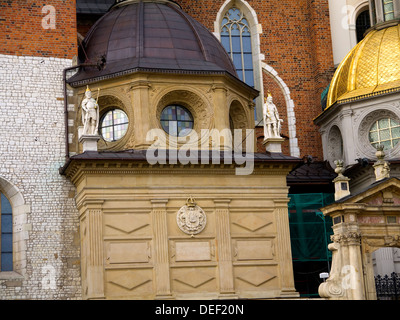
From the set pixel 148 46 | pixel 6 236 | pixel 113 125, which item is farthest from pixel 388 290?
pixel 6 236

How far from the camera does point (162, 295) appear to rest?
23828 millimetres

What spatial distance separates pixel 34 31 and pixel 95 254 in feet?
24.7

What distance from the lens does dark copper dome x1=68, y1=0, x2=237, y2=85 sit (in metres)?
26.4

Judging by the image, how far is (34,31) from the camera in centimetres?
2652

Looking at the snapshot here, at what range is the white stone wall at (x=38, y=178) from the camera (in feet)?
80.8

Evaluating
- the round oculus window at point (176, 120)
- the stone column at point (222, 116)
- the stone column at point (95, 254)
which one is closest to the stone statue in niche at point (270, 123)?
the stone column at point (222, 116)

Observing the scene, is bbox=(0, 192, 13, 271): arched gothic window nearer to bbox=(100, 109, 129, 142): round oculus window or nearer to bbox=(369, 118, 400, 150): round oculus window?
bbox=(100, 109, 129, 142): round oculus window

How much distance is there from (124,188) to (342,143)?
33.1 ft

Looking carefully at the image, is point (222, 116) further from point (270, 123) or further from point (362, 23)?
point (362, 23)

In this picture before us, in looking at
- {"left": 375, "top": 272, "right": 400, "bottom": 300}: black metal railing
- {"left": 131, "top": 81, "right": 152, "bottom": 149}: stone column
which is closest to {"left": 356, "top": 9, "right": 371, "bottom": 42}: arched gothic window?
{"left": 131, "top": 81, "right": 152, "bottom": 149}: stone column

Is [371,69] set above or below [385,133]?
above

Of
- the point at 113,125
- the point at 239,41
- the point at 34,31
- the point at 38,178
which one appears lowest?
the point at 38,178
